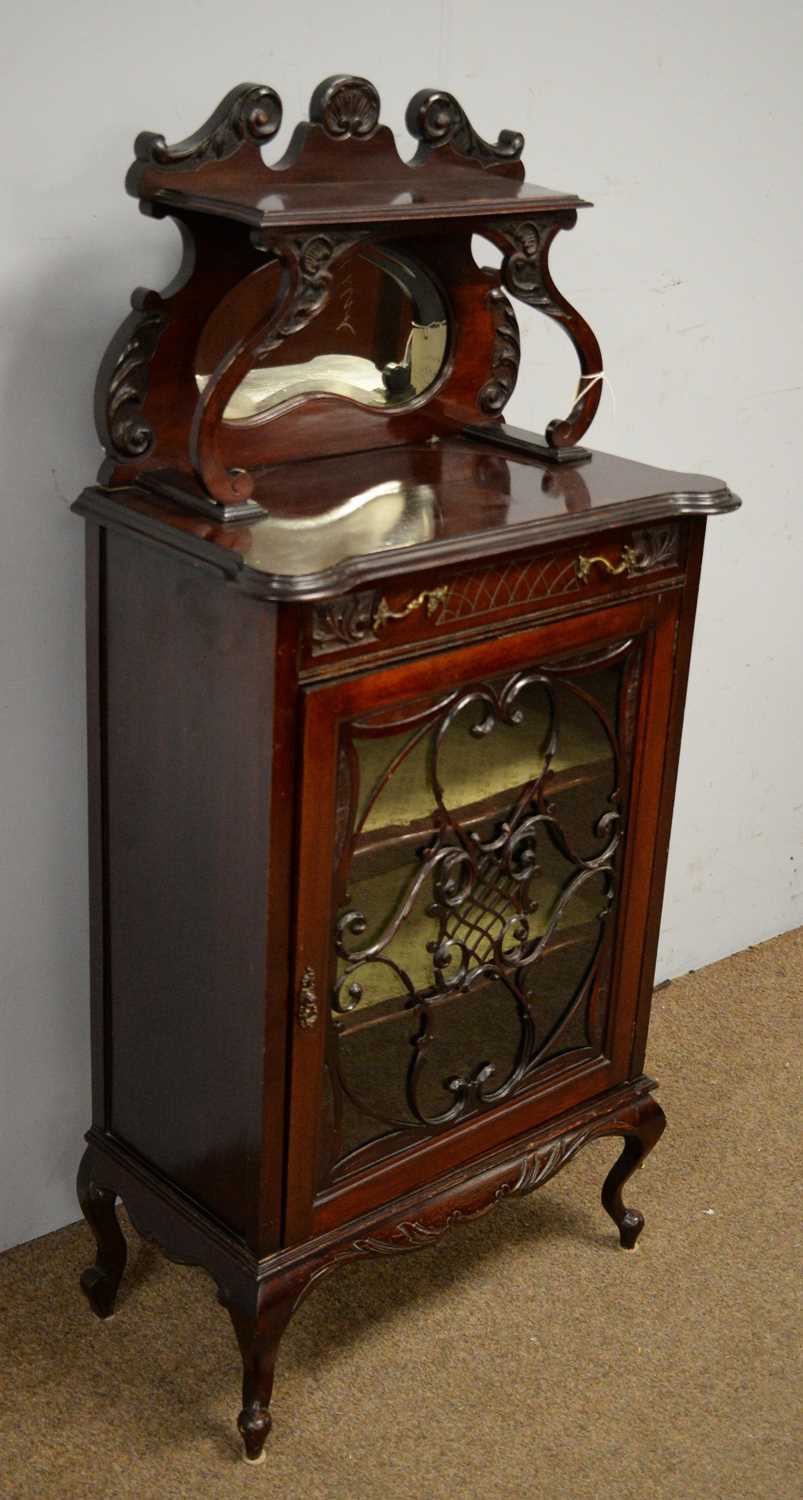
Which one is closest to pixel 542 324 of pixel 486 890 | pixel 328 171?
pixel 328 171

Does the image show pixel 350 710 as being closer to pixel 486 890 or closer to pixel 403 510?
pixel 403 510

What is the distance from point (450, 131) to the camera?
1623 mm

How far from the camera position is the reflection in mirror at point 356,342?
1587 millimetres

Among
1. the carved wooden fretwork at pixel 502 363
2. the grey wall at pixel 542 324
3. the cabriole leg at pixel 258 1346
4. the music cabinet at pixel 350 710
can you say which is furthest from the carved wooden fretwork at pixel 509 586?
the cabriole leg at pixel 258 1346

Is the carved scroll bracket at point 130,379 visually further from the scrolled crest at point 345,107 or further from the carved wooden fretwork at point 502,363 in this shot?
the carved wooden fretwork at point 502,363

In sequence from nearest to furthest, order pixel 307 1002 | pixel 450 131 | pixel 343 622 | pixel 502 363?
pixel 343 622, pixel 307 1002, pixel 450 131, pixel 502 363

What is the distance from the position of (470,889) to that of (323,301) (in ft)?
1.86

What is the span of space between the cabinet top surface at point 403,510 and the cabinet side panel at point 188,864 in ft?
0.13

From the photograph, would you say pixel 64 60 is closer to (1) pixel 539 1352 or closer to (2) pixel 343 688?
(2) pixel 343 688

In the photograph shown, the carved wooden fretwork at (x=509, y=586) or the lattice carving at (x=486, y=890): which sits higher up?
the carved wooden fretwork at (x=509, y=586)

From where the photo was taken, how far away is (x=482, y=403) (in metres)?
1.79

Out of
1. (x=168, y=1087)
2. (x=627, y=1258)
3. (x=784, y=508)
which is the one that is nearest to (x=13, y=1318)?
(x=168, y=1087)

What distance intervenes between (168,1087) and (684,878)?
1.10 meters

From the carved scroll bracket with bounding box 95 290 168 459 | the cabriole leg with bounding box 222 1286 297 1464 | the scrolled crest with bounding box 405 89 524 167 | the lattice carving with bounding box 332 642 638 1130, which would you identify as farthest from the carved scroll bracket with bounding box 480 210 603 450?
the cabriole leg with bounding box 222 1286 297 1464
